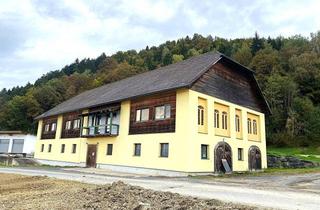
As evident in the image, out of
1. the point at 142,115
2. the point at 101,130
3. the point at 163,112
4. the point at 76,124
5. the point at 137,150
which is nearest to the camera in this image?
the point at 163,112

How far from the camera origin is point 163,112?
23047mm

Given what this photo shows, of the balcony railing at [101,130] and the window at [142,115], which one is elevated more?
the window at [142,115]

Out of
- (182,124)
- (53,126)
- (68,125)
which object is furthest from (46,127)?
(182,124)

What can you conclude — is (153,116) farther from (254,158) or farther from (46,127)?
(46,127)

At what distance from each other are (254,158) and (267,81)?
45.0 metres

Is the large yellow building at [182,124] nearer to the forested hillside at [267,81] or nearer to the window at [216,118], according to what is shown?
the window at [216,118]

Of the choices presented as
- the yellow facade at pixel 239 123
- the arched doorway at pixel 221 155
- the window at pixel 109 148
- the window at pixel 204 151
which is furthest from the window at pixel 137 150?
the yellow facade at pixel 239 123

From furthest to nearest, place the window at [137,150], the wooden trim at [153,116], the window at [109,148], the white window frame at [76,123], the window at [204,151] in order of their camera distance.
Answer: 1. the white window frame at [76,123]
2. the window at [109,148]
3. the window at [137,150]
4. the wooden trim at [153,116]
5. the window at [204,151]

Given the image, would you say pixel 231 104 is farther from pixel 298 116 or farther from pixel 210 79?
pixel 298 116

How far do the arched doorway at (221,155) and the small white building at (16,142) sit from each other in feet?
116

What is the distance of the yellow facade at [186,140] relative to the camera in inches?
823

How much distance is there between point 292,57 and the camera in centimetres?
7100

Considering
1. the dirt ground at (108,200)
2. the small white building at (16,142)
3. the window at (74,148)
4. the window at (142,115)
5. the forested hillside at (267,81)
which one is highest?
the forested hillside at (267,81)

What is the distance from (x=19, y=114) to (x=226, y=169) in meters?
70.3
